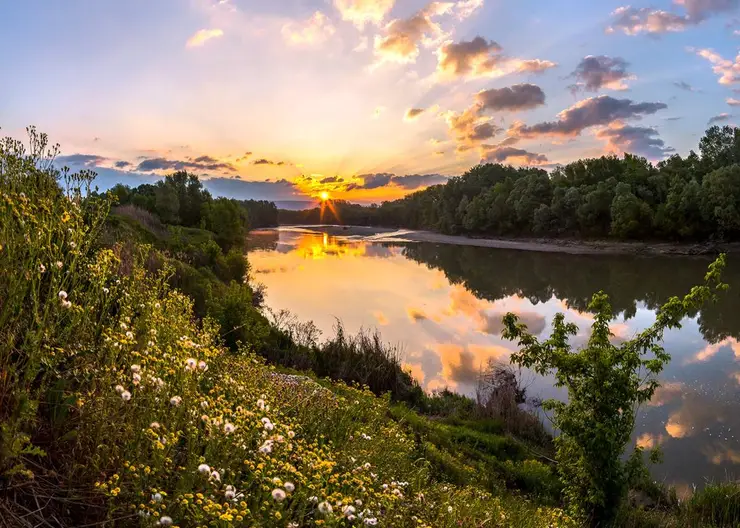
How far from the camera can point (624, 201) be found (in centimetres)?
6469

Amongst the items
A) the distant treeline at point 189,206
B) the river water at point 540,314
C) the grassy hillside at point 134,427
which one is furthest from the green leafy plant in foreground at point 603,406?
the distant treeline at point 189,206

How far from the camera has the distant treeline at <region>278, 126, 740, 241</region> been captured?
5812cm

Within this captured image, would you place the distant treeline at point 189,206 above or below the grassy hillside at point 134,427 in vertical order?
above

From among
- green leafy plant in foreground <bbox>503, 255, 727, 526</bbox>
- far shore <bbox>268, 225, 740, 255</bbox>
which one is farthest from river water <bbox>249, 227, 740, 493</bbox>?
far shore <bbox>268, 225, 740, 255</bbox>

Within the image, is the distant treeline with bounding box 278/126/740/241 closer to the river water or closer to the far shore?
the far shore

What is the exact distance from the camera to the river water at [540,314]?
12664mm

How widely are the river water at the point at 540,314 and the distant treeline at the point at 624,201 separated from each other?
325 inches

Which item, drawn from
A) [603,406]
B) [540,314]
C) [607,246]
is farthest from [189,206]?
[603,406]

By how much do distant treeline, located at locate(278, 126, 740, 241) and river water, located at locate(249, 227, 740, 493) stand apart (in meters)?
8.24

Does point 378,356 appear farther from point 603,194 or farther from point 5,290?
point 603,194

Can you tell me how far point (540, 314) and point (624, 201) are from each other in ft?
148

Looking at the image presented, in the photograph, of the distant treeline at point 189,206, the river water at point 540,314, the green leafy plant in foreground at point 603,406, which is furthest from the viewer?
the distant treeline at point 189,206

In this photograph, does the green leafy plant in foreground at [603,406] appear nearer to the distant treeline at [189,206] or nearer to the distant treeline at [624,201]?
the distant treeline at [189,206]

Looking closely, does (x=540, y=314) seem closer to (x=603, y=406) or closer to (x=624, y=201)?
(x=603, y=406)
